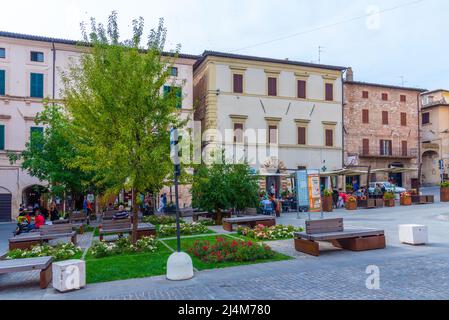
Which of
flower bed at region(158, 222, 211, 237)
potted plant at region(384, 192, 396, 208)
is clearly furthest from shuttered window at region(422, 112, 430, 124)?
flower bed at region(158, 222, 211, 237)

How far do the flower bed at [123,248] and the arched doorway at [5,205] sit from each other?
754 inches

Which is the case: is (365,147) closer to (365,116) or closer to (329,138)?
(365,116)

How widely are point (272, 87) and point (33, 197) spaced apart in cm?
2078

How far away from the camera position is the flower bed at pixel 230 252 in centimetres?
959

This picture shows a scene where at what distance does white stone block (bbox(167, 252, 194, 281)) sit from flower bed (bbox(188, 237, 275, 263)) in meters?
1.49

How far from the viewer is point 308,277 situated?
7.77 metres

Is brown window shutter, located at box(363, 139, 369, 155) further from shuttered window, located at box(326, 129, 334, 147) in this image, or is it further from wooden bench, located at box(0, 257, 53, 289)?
wooden bench, located at box(0, 257, 53, 289)

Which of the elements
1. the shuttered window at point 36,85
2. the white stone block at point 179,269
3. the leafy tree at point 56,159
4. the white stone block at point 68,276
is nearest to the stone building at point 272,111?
the shuttered window at point 36,85

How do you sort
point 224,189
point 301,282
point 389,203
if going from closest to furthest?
point 301,282, point 224,189, point 389,203

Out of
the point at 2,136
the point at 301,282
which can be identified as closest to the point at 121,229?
the point at 301,282

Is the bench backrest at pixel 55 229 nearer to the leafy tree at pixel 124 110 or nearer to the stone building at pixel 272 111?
the leafy tree at pixel 124 110

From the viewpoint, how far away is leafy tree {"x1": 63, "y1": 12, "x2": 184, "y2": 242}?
1105 centimetres

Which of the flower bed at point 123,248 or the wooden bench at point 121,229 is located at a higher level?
the wooden bench at point 121,229

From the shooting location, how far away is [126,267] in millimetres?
9281
